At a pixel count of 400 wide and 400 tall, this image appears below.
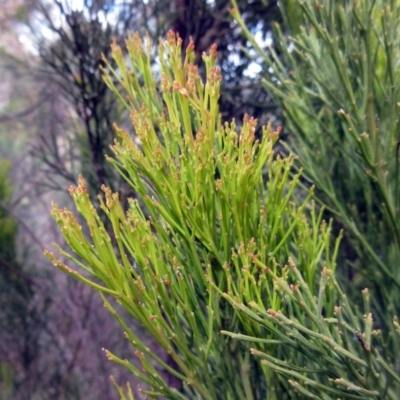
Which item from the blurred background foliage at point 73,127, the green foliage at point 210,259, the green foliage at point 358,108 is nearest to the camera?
the green foliage at point 210,259

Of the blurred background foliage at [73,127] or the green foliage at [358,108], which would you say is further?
the blurred background foliage at [73,127]

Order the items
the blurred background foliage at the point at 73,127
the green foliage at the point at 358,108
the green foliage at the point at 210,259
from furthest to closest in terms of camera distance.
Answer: the blurred background foliage at the point at 73,127
the green foliage at the point at 358,108
the green foliage at the point at 210,259

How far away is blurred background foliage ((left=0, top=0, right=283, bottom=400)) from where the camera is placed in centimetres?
221

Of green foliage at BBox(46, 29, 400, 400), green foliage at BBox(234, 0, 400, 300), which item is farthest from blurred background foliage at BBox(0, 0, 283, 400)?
green foliage at BBox(46, 29, 400, 400)

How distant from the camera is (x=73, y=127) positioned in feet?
9.28

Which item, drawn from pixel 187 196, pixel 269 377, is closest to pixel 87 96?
pixel 187 196

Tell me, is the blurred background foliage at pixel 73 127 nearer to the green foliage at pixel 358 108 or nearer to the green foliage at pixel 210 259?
the green foliage at pixel 358 108

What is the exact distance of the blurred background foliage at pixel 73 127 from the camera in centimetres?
221

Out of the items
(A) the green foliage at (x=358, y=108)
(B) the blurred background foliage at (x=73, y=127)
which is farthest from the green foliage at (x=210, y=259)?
(B) the blurred background foliage at (x=73, y=127)

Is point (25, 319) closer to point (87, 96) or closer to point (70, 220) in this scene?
point (87, 96)

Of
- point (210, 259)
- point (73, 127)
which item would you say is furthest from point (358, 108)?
point (73, 127)

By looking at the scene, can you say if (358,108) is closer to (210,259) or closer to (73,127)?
(210,259)

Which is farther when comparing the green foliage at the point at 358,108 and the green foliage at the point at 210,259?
the green foliage at the point at 358,108

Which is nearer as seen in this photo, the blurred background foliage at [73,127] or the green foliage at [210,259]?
the green foliage at [210,259]
